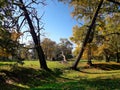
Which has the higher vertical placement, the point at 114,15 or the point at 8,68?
the point at 114,15

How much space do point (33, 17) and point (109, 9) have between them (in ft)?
34.2

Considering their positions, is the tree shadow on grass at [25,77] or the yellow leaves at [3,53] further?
the tree shadow on grass at [25,77]

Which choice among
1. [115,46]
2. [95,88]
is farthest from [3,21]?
[115,46]

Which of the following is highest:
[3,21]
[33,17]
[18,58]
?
[33,17]

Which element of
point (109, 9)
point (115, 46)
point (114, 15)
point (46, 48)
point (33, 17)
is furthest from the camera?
point (46, 48)

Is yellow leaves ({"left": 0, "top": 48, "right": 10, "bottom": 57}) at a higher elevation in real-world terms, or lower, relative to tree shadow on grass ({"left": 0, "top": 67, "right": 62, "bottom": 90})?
higher

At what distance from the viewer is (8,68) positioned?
2397 centimetres

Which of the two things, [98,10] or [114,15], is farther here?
[114,15]

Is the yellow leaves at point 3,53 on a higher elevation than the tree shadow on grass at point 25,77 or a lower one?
higher

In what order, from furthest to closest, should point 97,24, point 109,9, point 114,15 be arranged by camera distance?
point 97,24 < point 114,15 < point 109,9

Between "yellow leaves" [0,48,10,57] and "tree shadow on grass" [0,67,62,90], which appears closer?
"yellow leaves" [0,48,10,57]

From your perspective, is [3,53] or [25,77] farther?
[25,77]

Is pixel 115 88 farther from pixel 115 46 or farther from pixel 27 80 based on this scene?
pixel 115 46

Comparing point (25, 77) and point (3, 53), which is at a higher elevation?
point (3, 53)
